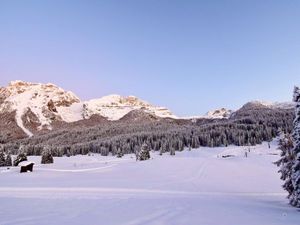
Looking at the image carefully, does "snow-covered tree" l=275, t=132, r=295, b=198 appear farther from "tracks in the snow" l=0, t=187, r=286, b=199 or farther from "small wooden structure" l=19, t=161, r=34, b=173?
"small wooden structure" l=19, t=161, r=34, b=173

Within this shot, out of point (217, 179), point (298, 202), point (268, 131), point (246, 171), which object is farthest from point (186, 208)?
point (268, 131)

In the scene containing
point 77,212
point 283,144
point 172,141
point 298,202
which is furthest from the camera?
point 172,141

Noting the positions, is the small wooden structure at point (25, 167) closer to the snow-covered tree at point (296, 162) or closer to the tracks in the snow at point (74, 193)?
the tracks in the snow at point (74, 193)

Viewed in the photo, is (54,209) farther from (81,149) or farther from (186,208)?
(81,149)

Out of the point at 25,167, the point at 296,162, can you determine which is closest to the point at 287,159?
the point at 296,162

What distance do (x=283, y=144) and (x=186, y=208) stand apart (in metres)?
10.1

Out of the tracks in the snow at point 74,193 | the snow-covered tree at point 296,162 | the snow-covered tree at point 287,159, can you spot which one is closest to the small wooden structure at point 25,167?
the tracks in the snow at point 74,193

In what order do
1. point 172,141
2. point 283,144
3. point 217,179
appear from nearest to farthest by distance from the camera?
1. point 283,144
2. point 217,179
3. point 172,141

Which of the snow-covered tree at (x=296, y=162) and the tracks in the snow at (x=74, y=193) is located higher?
the snow-covered tree at (x=296, y=162)

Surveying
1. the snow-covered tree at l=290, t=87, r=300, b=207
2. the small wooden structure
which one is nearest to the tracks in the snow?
the snow-covered tree at l=290, t=87, r=300, b=207

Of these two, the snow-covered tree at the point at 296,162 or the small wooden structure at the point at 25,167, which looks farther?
the small wooden structure at the point at 25,167

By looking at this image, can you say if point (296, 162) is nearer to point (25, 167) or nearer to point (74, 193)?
Answer: point (74, 193)

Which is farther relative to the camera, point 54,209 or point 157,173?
point 157,173

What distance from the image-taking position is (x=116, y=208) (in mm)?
18703
